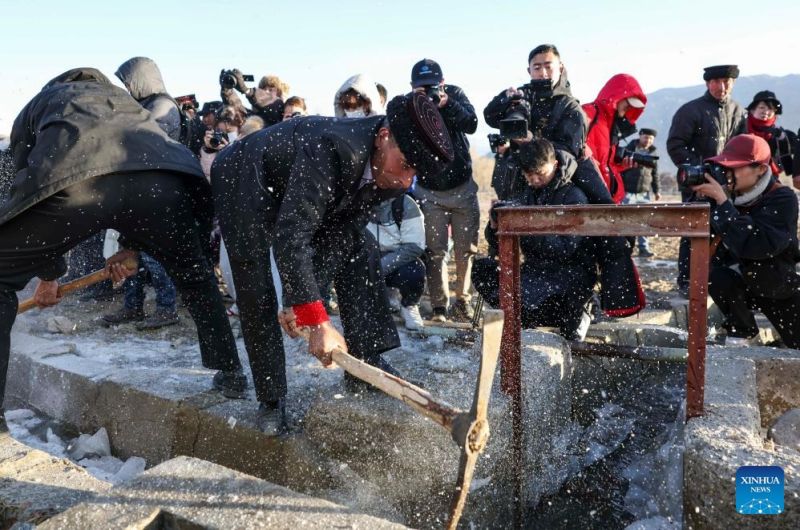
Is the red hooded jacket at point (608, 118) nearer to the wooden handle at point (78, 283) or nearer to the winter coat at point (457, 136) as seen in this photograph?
the winter coat at point (457, 136)

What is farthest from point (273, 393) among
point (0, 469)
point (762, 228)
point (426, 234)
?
point (762, 228)

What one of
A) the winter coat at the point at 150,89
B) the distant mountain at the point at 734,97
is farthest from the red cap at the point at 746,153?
the distant mountain at the point at 734,97

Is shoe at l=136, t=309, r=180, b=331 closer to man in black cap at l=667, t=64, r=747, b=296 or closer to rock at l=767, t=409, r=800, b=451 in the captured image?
rock at l=767, t=409, r=800, b=451

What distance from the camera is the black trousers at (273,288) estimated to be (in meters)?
2.72

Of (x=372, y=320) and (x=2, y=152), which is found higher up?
(x=2, y=152)

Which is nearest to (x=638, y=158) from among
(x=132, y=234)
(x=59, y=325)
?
(x=132, y=234)

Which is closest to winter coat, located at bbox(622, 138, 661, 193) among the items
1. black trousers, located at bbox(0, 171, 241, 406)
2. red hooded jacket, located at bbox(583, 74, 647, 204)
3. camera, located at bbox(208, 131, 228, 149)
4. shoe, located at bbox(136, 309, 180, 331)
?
red hooded jacket, located at bbox(583, 74, 647, 204)

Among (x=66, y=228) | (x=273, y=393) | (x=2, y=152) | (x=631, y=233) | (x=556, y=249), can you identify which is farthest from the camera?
(x=2, y=152)

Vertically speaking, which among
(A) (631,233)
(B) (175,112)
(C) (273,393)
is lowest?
(C) (273,393)

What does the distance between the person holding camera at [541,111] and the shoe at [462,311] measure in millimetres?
1000

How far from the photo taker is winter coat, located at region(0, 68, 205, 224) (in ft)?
8.38

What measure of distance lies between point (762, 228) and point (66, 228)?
3720 millimetres

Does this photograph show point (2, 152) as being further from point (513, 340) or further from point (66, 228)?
point (513, 340)

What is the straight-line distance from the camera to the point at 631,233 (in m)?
2.42
